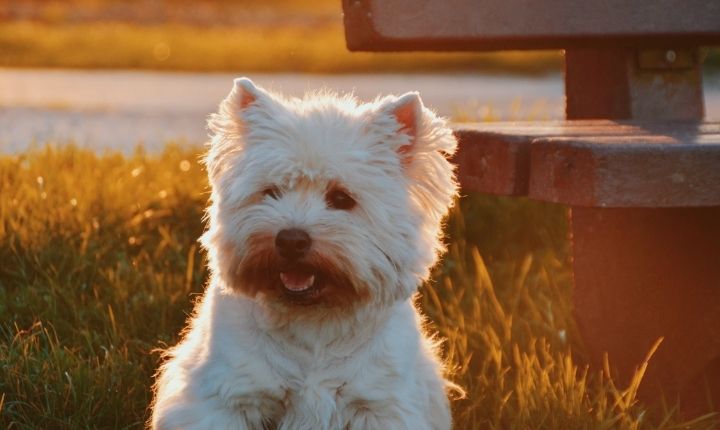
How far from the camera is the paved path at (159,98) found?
10.5m

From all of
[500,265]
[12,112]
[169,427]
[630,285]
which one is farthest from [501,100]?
[169,427]

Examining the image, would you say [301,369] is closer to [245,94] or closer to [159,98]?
[245,94]

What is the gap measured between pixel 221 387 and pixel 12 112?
8624 mm

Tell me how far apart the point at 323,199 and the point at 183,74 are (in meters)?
15.3

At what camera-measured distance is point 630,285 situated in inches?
185

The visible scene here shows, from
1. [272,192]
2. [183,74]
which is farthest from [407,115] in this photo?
[183,74]

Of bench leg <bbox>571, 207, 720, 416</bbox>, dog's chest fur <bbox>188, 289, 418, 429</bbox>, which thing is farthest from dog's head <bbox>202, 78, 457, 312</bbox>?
bench leg <bbox>571, 207, 720, 416</bbox>

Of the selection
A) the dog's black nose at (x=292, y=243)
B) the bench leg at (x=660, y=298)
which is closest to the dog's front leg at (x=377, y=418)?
the dog's black nose at (x=292, y=243)

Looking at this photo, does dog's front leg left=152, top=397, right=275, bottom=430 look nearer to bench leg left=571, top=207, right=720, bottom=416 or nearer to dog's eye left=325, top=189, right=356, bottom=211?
dog's eye left=325, top=189, right=356, bottom=211

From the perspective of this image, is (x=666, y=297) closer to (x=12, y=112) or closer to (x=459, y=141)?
(x=459, y=141)

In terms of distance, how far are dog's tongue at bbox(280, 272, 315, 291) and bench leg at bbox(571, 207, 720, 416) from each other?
1.60m

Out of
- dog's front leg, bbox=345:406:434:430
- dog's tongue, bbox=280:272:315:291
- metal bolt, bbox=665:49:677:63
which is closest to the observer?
dog's tongue, bbox=280:272:315:291

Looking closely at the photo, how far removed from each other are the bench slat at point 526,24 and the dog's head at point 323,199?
890 mm

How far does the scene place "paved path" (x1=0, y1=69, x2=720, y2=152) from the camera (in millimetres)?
10539
